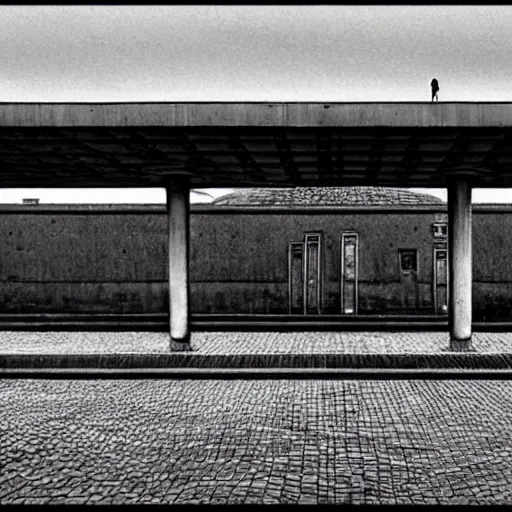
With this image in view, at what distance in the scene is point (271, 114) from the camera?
25.2ft

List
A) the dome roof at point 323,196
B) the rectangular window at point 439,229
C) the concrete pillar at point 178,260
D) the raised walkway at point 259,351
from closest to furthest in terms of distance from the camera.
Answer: the raised walkway at point 259,351, the concrete pillar at point 178,260, the rectangular window at point 439,229, the dome roof at point 323,196

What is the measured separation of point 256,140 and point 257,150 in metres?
0.84

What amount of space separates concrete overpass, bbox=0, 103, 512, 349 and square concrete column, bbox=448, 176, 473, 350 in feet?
0.07

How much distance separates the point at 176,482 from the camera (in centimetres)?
473

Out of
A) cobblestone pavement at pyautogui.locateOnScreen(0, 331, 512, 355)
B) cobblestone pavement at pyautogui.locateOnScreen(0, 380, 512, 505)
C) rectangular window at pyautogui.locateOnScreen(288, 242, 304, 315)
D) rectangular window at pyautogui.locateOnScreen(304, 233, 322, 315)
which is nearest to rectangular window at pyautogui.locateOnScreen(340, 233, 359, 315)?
rectangular window at pyautogui.locateOnScreen(304, 233, 322, 315)

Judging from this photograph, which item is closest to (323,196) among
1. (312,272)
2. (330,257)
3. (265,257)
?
(330,257)

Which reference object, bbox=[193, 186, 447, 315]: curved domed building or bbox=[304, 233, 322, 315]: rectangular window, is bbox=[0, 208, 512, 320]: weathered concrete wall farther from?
bbox=[304, 233, 322, 315]: rectangular window

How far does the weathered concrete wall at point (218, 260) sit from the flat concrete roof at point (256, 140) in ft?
9.37

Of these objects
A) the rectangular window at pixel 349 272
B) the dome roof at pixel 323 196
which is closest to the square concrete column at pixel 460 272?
the rectangular window at pixel 349 272

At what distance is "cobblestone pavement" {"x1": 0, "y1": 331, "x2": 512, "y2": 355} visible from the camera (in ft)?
36.8

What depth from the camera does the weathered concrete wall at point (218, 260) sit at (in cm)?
1545

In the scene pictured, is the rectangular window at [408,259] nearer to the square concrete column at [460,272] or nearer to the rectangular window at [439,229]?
the rectangular window at [439,229]

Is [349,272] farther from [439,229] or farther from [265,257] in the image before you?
[439,229]

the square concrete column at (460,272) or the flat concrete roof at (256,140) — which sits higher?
the flat concrete roof at (256,140)
